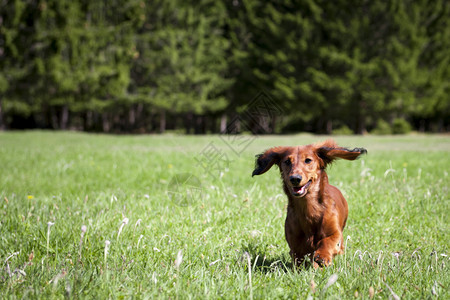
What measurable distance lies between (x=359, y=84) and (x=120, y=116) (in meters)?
25.1

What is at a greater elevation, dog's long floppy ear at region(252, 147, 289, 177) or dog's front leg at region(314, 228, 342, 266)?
dog's long floppy ear at region(252, 147, 289, 177)

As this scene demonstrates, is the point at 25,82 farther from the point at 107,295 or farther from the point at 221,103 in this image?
the point at 107,295

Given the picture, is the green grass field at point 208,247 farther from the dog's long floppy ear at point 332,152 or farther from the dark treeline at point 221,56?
the dark treeline at point 221,56

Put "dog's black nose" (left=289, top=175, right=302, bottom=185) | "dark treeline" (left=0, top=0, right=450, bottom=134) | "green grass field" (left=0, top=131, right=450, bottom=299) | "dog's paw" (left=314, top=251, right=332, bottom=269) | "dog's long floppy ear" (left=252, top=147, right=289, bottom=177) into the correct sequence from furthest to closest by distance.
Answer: "dark treeline" (left=0, top=0, right=450, bottom=134)
"dog's long floppy ear" (left=252, top=147, right=289, bottom=177)
"dog's paw" (left=314, top=251, right=332, bottom=269)
"dog's black nose" (left=289, top=175, right=302, bottom=185)
"green grass field" (left=0, top=131, right=450, bottom=299)

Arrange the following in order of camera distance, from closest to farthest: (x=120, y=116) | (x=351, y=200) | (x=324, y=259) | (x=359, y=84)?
(x=324, y=259) < (x=351, y=200) < (x=359, y=84) < (x=120, y=116)

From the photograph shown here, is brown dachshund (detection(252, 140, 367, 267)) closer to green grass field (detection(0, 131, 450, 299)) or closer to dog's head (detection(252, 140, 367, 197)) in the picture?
dog's head (detection(252, 140, 367, 197))

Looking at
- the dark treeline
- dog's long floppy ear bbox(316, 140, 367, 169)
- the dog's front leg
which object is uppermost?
the dark treeline

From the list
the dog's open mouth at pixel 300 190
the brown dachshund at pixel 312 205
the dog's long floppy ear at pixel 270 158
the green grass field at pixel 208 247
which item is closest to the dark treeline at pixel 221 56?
the green grass field at pixel 208 247

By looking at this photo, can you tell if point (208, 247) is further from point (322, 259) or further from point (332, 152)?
point (332, 152)

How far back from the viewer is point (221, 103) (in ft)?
109

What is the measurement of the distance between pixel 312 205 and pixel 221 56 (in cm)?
3216

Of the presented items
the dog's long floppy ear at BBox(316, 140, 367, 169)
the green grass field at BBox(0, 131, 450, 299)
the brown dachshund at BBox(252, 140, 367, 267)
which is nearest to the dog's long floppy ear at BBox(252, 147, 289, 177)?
the brown dachshund at BBox(252, 140, 367, 267)

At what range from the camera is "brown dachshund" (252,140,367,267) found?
2.37m

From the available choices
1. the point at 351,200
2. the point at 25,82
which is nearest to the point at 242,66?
the point at 25,82
